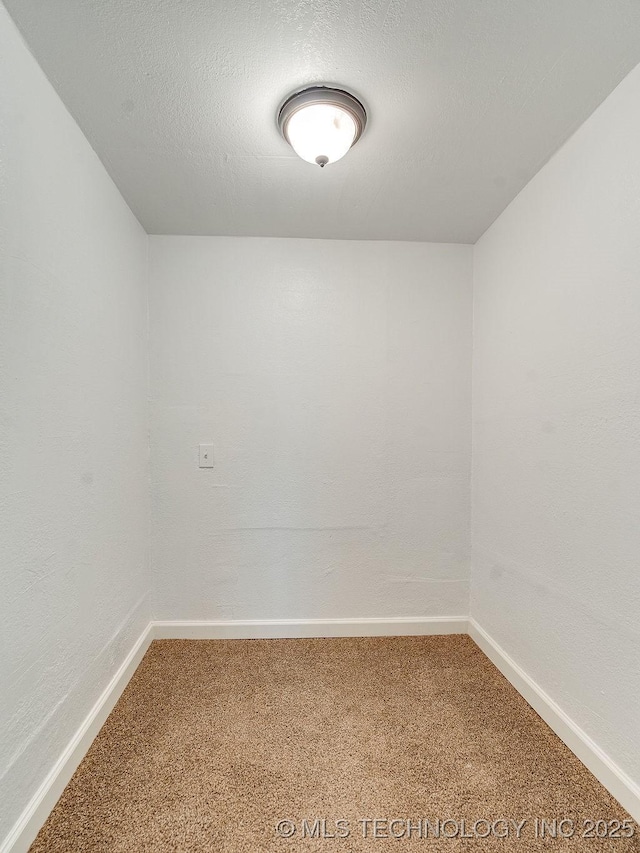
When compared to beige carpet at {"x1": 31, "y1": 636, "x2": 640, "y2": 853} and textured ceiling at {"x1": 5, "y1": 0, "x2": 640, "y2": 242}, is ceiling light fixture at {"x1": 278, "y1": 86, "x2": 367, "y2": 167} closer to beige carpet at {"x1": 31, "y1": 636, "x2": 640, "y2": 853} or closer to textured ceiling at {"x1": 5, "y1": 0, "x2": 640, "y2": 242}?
textured ceiling at {"x1": 5, "y1": 0, "x2": 640, "y2": 242}

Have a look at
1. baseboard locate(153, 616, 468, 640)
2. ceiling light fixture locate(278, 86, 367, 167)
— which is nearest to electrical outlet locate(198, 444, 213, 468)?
baseboard locate(153, 616, 468, 640)

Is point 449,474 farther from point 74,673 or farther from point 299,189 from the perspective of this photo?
point 74,673

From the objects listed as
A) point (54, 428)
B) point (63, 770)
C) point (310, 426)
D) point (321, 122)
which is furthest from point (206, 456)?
point (321, 122)

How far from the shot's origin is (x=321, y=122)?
135 centimetres

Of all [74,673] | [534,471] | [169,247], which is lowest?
[74,673]

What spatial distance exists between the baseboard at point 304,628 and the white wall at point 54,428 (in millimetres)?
420

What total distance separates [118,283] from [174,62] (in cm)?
93

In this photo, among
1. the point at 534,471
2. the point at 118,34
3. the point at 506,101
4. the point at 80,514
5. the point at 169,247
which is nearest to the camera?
the point at 118,34

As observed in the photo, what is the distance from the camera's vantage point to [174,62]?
48.1 inches

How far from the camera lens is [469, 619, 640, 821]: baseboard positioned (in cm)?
125

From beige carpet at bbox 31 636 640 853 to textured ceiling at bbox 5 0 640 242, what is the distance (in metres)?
2.31

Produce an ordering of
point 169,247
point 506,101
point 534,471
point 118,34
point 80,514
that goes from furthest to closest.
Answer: point 169,247, point 534,471, point 80,514, point 506,101, point 118,34

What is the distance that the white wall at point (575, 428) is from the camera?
1.28 metres

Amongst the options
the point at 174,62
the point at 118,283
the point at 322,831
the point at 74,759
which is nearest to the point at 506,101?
the point at 174,62
